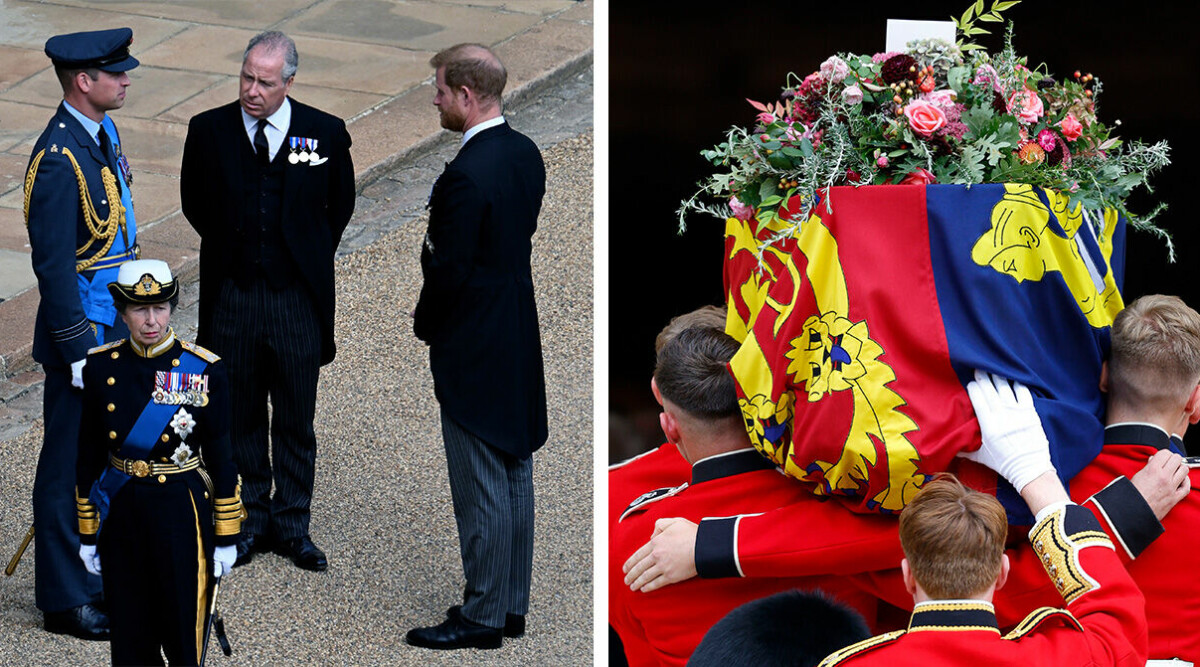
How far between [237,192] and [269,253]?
8.1 inches

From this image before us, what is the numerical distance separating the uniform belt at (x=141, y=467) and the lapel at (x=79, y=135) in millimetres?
983

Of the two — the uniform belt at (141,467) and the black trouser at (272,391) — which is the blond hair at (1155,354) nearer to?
the uniform belt at (141,467)

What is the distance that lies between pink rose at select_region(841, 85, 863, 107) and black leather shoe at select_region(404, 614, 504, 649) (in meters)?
2.12

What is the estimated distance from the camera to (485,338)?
172 inches

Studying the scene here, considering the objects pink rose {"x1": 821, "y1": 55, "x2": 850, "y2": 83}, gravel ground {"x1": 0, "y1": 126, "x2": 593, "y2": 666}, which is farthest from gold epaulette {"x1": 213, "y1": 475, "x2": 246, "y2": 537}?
pink rose {"x1": 821, "y1": 55, "x2": 850, "y2": 83}

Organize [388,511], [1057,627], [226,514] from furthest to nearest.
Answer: [388,511], [226,514], [1057,627]

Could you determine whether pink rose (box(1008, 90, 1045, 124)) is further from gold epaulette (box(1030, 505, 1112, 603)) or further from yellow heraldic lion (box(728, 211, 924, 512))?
gold epaulette (box(1030, 505, 1112, 603))

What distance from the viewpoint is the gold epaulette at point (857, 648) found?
2.49m

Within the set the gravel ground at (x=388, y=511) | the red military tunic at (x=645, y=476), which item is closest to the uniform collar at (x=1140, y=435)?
the red military tunic at (x=645, y=476)

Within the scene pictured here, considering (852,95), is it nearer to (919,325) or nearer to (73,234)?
(919,325)

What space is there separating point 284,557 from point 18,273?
2639 mm

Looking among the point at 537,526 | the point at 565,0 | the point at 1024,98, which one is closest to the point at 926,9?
the point at 1024,98

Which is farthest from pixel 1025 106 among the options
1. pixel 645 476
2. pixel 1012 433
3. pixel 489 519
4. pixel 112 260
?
pixel 112 260

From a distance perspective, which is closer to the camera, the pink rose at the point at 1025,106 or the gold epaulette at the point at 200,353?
the pink rose at the point at 1025,106
